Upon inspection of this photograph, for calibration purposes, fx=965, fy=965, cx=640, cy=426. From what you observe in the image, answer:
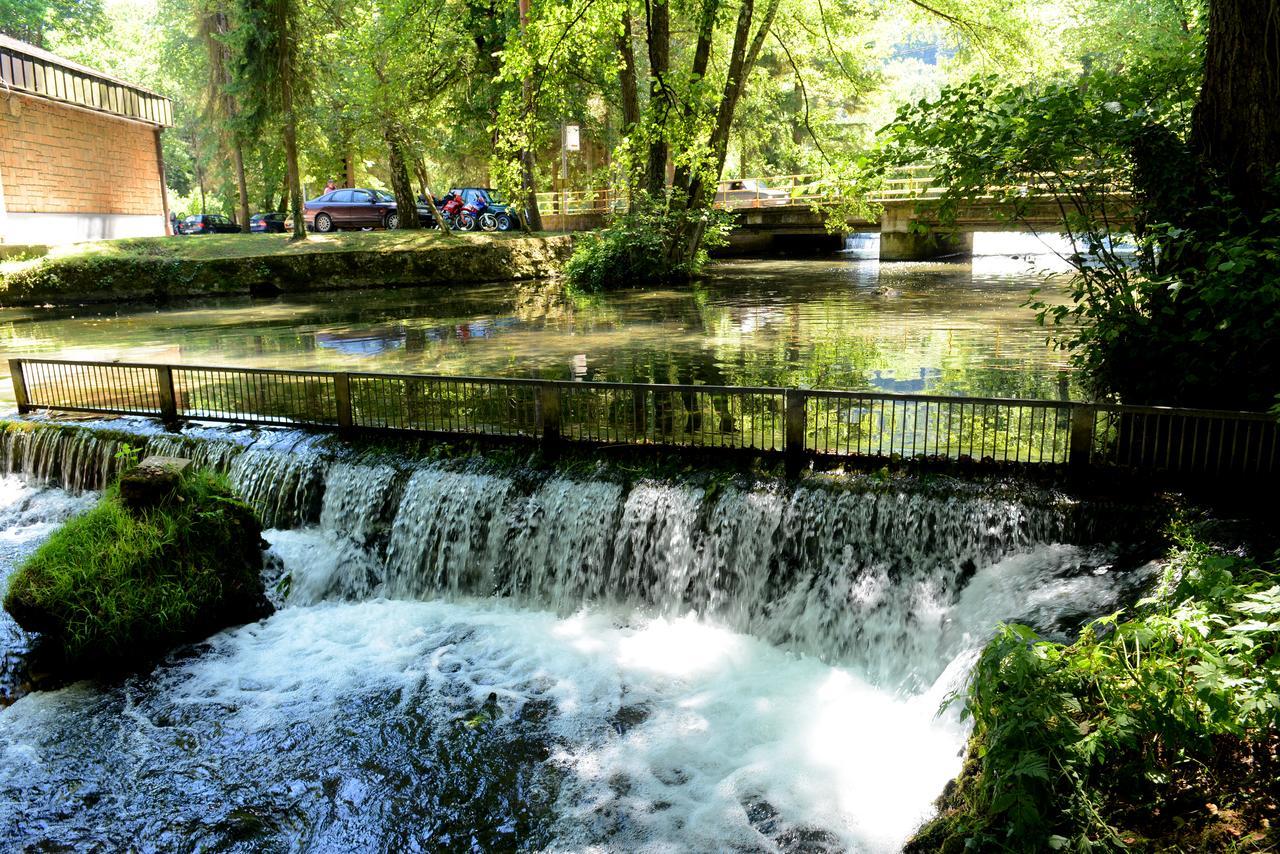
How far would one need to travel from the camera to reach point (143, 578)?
7.92 m

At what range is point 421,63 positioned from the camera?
30.0 m

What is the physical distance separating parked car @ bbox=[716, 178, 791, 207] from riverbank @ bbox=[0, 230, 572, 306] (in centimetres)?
957

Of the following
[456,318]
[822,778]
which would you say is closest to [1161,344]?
[822,778]

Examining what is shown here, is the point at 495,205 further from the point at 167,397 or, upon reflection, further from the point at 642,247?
the point at 167,397

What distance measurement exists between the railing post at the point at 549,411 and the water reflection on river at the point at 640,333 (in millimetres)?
3390

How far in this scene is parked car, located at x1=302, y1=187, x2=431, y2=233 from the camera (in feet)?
119

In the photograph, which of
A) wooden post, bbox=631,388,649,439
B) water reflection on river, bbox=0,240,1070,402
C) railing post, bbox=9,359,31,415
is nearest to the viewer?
wooden post, bbox=631,388,649,439

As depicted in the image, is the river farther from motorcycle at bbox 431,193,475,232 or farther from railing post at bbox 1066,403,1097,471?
motorcycle at bbox 431,193,475,232

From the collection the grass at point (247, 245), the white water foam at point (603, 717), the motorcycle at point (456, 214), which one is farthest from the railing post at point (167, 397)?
the motorcycle at point (456, 214)

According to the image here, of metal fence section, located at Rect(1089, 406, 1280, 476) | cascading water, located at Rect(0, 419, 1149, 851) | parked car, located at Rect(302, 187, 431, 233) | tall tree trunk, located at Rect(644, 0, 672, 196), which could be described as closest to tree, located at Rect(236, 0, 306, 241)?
parked car, located at Rect(302, 187, 431, 233)

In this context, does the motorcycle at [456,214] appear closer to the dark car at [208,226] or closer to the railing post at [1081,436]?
the dark car at [208,226]

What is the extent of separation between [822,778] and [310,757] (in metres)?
3.38

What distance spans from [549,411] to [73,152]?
2873 centimetres

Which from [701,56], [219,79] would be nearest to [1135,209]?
[701,56]
